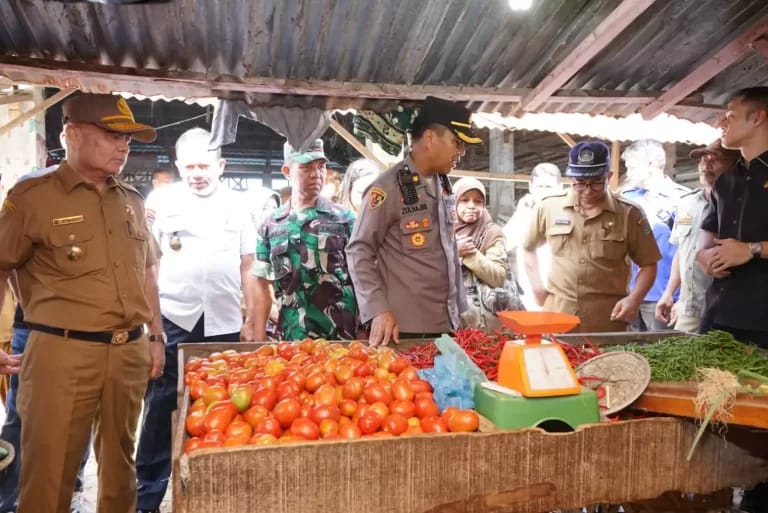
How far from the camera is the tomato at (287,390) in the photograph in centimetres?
200

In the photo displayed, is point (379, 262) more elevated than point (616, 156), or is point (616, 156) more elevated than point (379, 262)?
point (616, 156)

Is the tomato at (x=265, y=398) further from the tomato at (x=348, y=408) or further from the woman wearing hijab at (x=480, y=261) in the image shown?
the woman wearing hijab at (x=480, y=261)

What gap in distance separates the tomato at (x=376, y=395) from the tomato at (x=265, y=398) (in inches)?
12.1

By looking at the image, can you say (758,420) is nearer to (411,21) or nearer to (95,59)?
(411,21)

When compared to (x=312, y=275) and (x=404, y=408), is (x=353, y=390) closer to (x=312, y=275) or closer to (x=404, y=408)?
(x=404, y=408)

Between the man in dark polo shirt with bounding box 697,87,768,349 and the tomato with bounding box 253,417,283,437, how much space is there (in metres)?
2.35

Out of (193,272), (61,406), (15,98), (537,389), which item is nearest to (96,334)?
(61,406)

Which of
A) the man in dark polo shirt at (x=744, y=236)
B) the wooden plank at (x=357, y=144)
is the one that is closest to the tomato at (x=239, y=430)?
the man in dark polo shirt at (x=744, y=236)

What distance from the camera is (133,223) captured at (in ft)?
10.4

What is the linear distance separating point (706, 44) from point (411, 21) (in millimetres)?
1700

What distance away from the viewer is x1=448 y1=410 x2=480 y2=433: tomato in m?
1.72

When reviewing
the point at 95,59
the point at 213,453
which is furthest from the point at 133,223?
the point at 213,453

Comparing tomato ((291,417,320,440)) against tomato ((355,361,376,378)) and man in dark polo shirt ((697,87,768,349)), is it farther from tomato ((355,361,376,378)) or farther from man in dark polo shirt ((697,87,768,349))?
man in dark polo shirt ((697,87,768,349))

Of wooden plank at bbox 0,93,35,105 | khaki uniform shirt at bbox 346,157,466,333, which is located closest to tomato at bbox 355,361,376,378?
khaki uniform shirt at bbox 346,157,466,333
